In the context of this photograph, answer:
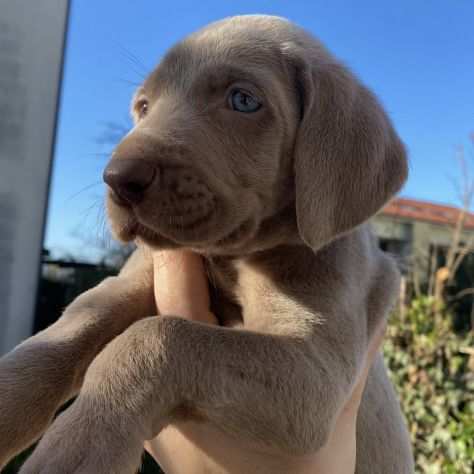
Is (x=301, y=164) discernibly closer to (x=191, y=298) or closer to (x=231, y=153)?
(x=231, y=153)

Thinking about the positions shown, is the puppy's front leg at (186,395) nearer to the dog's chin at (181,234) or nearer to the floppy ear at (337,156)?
the dog's chin at (181,234)

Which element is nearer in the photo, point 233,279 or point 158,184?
point 158,184

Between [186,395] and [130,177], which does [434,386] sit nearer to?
[186,395]

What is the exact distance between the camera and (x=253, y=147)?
204 cm

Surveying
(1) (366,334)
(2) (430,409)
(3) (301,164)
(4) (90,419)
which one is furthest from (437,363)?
(4) (90,419)

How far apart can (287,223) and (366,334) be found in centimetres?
51

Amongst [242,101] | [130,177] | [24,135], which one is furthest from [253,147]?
[24,135]

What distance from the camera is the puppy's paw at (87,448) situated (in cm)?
146

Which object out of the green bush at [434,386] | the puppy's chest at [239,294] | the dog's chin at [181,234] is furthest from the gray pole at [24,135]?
the dog's chin at [181,234]

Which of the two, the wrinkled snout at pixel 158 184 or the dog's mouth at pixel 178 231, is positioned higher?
the wrinkled snout at pixel 158 184

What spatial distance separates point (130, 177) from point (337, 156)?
75cm

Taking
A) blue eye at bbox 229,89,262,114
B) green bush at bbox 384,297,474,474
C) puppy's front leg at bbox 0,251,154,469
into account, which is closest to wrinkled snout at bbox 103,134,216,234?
blue eye at bbox 229,89,262,114

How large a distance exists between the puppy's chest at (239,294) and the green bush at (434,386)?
4.30 meters

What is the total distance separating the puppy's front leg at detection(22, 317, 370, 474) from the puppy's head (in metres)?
0.36
